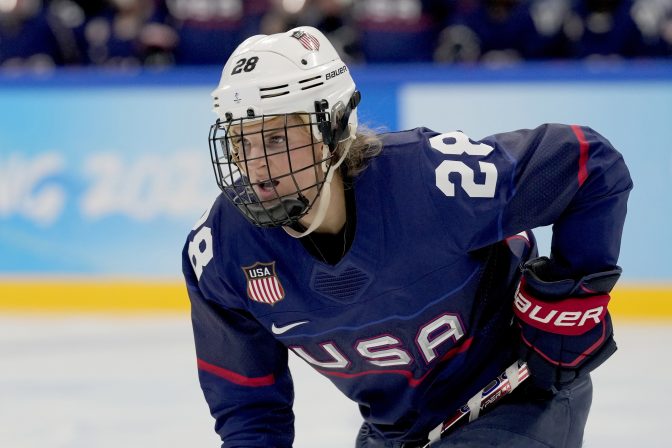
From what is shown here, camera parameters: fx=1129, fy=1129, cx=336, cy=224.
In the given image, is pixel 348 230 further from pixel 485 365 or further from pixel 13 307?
pixel 13 307

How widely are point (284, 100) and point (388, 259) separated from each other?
0.39 m

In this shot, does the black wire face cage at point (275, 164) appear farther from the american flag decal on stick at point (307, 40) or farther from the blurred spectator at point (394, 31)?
the blurred spectator at point (394, 31)

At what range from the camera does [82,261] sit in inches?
215

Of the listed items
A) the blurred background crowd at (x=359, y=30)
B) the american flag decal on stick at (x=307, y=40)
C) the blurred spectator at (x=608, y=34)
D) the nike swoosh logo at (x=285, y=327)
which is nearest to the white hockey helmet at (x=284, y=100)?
the american flag decal on stick at (x=307, y=40)

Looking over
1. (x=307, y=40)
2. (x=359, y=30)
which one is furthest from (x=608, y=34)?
(x=307, y=40)

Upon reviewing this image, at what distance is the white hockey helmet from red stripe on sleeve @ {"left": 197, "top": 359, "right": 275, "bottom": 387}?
41 centimetres

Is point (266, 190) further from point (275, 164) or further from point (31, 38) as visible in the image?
point (31, 38)

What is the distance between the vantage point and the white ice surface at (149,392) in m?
3.45

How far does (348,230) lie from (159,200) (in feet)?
10.5

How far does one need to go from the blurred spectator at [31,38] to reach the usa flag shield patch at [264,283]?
4.51 metres

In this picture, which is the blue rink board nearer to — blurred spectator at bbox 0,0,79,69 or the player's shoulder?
blurred spectator at bbox 0,0,79,69

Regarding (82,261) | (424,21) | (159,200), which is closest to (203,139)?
(159,200)

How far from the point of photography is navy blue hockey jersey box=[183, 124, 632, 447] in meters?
2.28

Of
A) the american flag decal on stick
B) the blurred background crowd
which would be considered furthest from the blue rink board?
the american flag decal on stick
